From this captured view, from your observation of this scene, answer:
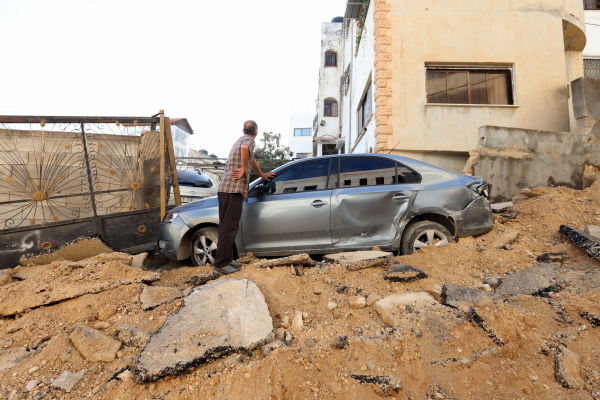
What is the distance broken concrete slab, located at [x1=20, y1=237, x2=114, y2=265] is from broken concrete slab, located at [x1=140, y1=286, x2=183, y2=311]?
6.65 ft

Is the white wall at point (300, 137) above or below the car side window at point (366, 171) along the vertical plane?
above

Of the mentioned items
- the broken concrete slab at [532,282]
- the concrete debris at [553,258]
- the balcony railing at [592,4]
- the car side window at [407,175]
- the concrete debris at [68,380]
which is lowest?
the concrete debris at [68,380]

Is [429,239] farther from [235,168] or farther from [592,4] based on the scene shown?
→ [592,4]

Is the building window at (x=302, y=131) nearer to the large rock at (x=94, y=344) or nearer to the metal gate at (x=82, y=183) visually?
the metal gate at (x=82, y=183)

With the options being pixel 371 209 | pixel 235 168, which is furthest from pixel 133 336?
pixel 371 209

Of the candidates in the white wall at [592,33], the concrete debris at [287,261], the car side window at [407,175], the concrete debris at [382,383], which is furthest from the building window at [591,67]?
the concrete debris at [382,383]

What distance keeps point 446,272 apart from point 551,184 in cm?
495

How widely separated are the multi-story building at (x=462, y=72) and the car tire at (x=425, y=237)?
15.5 ft

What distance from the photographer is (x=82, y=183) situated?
593cm

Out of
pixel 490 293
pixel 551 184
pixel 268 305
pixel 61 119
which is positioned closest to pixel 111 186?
pixel 61 119

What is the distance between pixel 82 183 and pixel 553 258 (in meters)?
6.94

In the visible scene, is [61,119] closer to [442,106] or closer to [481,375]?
[481,375]

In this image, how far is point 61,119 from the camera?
5676mm

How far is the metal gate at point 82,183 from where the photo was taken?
545cm
